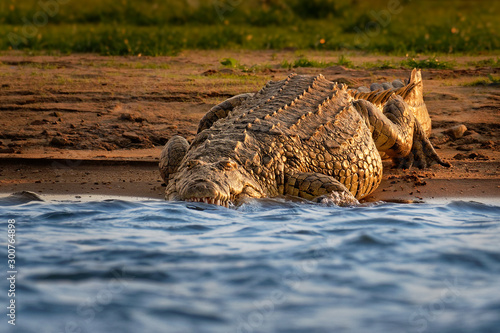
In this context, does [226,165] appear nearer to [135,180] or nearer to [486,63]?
[135,180]

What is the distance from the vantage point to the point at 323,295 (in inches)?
148

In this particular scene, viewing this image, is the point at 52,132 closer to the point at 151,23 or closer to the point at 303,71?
the point at 303,71

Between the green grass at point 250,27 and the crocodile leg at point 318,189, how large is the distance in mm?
6793

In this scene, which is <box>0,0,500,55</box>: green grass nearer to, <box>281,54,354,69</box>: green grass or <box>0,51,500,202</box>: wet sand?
<box>0,51,500,202</box>: wet sand

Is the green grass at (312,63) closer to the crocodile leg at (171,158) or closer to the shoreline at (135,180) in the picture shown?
the shoreline at (135,180)

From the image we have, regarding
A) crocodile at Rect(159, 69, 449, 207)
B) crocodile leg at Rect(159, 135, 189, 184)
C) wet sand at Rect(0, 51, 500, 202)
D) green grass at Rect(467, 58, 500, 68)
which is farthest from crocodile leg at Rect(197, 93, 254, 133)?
green grass at Rect(467, 58, 500, 68)

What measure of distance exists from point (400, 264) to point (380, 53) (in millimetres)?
9364

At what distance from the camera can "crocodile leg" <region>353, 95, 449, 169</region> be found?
24.1 ft

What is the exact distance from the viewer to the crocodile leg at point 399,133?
7332mm

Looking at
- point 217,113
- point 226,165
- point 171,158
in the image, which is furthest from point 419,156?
point 226,165

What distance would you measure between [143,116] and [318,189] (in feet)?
13.1

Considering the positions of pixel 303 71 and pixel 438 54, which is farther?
pixel 438 54

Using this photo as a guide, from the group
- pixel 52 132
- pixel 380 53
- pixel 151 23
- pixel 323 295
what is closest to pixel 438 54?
pixel 380 53

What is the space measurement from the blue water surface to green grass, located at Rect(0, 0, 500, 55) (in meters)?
7.44
